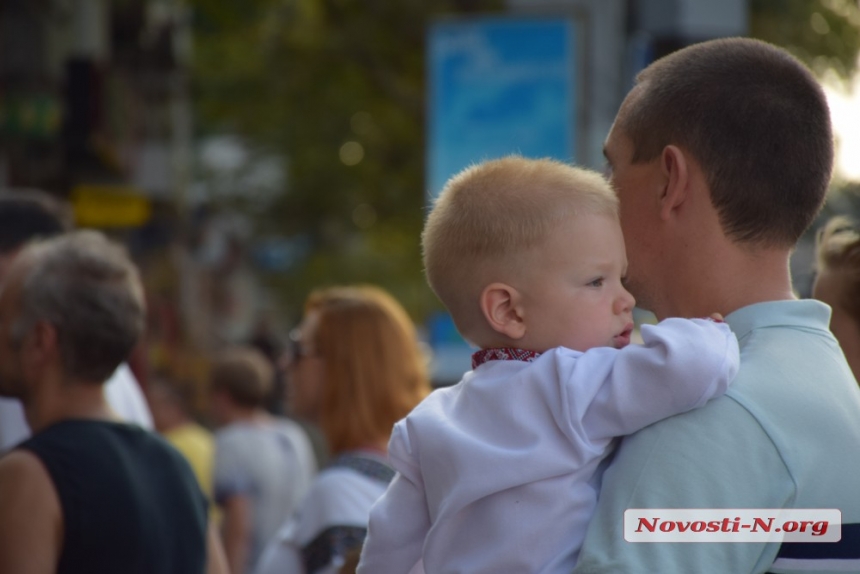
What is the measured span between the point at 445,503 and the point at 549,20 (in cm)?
491

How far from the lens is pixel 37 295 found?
342cm

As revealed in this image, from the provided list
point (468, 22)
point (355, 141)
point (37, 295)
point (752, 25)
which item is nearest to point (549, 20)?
point (468, 22)

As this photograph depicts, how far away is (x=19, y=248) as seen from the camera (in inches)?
190

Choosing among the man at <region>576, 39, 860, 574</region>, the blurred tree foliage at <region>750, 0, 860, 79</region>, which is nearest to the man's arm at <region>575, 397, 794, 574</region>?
Answer: the man at <region>576, 39, 860, 574</region>

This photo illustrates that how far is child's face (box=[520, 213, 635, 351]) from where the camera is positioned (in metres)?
2.16

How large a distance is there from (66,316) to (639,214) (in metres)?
1.77

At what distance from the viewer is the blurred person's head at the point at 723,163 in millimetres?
2174

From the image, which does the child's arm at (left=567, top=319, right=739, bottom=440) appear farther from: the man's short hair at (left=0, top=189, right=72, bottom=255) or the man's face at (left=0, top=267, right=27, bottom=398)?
the man's short hair at (left=0, top=189, right=72, bottom=255)

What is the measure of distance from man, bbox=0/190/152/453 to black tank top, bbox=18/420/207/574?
36.5 inches

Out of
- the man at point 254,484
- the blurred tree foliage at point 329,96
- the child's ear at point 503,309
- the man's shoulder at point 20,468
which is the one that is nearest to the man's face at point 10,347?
the man's shoulder at point 20,468

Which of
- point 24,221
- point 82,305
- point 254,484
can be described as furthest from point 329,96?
point 82,305

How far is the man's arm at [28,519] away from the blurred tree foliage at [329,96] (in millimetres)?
12293

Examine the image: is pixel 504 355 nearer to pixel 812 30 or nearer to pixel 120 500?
pixel 120 500

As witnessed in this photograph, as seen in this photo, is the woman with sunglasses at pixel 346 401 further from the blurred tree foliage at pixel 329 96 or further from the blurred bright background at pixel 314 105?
the blurred tree foliage at pixel 329 96
